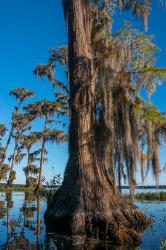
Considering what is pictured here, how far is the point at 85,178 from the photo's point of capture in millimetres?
11516

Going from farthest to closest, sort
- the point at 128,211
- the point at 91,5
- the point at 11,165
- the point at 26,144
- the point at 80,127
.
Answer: the point at 11,165, the point at 26,144, the point at 91,5, the point at 80,127, the point at 128,211

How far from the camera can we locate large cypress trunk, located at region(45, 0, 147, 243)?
10633 millimetres

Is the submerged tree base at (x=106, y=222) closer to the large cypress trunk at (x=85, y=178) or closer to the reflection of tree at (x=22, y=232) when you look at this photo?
the large cypress trunk at (x=85, y=178)

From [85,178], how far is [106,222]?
5.05 feet

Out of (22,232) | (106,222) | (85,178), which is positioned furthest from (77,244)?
(85,178)

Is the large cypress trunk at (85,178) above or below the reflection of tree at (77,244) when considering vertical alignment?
above

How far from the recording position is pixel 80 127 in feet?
40.7

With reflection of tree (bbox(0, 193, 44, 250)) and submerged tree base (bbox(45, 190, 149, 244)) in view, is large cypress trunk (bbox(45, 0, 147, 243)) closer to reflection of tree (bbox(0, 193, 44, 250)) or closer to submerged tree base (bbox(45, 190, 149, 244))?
submerged tree base (bbox(45, 190, 149, 244))

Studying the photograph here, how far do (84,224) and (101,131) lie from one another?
2964 millimetres

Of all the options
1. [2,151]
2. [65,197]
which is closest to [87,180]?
[65,197]

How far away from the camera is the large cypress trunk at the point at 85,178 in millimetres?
10633

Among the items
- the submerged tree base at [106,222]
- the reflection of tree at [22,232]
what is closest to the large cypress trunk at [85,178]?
the submerged tree base at [106,222]

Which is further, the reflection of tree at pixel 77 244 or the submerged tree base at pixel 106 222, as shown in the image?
the submerged tree base at pixel 106 222

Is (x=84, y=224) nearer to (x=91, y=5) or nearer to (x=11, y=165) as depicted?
(x=91, y=5)
